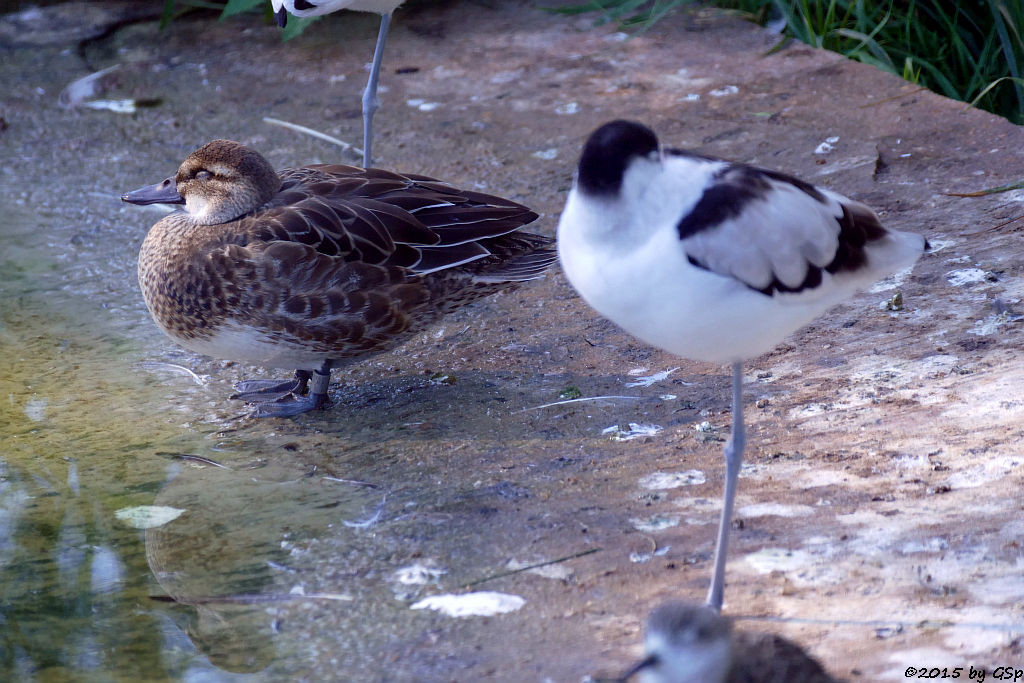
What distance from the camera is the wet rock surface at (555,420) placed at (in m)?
2.73

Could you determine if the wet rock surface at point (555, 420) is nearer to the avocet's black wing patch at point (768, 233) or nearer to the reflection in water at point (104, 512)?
the reflection in water at point (104, 512)

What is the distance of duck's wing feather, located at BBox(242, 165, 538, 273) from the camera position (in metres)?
4.07

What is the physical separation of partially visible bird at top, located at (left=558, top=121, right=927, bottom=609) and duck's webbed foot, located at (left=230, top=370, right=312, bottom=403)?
1.93m

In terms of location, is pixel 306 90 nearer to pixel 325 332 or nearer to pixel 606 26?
pixel 606 26

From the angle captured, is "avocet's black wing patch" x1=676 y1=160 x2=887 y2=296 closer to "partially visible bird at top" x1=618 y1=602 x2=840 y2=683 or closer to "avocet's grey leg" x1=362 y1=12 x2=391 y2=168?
"partially visible bird at top" x1=618 y1=602 x2=840 y2=683

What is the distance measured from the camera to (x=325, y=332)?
4059 mm

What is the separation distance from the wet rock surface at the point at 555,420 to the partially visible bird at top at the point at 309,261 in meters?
0.29

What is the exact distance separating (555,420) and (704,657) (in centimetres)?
160

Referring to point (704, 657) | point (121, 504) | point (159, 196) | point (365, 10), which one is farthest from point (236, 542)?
point (365, 10)

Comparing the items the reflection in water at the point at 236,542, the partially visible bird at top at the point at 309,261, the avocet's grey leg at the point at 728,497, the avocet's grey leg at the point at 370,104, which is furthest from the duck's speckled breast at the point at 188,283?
the avocet's grey leg at the point at 728,497

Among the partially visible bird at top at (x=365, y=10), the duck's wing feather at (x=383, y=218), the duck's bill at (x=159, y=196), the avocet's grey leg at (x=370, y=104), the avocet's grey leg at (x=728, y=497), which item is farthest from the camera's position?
the avocet's grey leg at (x=370, y=104)

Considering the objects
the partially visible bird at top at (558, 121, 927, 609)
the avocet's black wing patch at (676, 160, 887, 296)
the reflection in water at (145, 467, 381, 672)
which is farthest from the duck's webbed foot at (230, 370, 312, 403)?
the avocet's black wing patch at (676, 160, 887, 296)

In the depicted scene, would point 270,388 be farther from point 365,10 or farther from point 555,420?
point 365,10

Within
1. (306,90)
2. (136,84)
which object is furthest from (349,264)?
(136,84)
